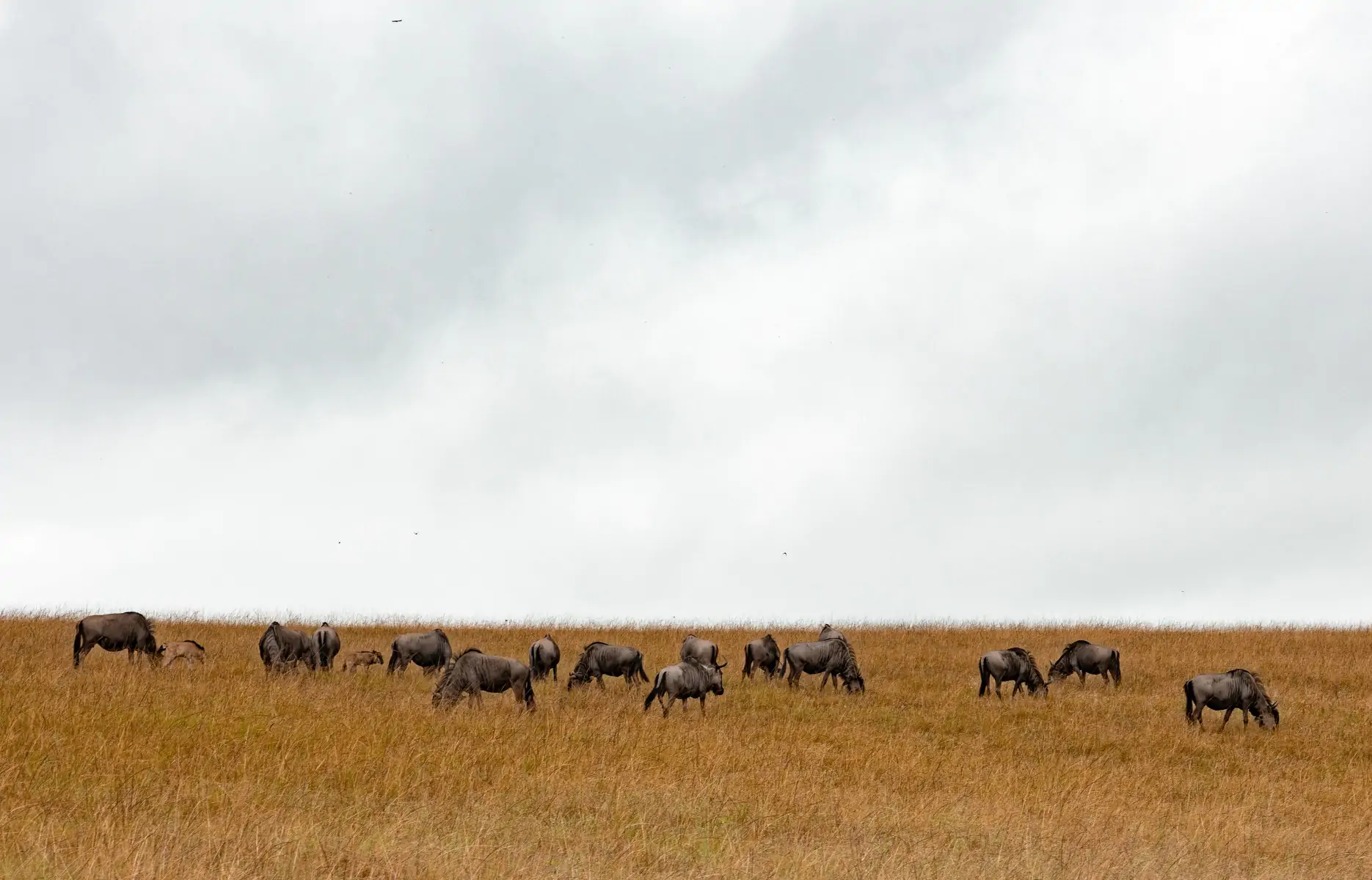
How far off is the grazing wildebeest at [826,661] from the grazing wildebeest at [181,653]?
1204 centimetres

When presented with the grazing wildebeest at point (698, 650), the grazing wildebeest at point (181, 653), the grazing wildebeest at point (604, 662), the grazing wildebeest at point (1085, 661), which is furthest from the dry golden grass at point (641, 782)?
the grazing wildebeest at point (1085, 661)

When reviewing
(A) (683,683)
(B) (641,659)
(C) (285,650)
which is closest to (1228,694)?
(A) (683,683)

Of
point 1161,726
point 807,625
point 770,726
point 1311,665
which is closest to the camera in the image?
point 770,726

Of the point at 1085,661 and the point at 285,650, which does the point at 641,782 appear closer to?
the point at 285,650

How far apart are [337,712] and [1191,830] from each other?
35.9 feet

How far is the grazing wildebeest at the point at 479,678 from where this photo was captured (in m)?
18.4

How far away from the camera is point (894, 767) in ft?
48.4

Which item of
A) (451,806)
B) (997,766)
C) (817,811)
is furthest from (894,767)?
(451,806)

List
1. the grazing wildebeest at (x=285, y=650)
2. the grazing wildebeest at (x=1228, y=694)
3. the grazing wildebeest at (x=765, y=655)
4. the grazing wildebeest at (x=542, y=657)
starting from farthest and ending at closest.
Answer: the grazing wildebeest at (x=765, y=655) < the grazing wildebeest at (x=542, y=657) < the grazing wildebeest at (x=285, y=650) < the grazing wildebeest at (x=1228, y=694)

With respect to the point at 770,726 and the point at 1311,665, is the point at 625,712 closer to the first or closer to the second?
the point at 770,726

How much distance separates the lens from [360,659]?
942 inches

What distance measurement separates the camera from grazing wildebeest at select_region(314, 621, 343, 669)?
23.3 m

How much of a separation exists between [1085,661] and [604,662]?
11.2 meters

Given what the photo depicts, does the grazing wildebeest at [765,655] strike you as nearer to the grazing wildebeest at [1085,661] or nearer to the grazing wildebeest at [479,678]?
the grazing wildebeest at [1085,661]
